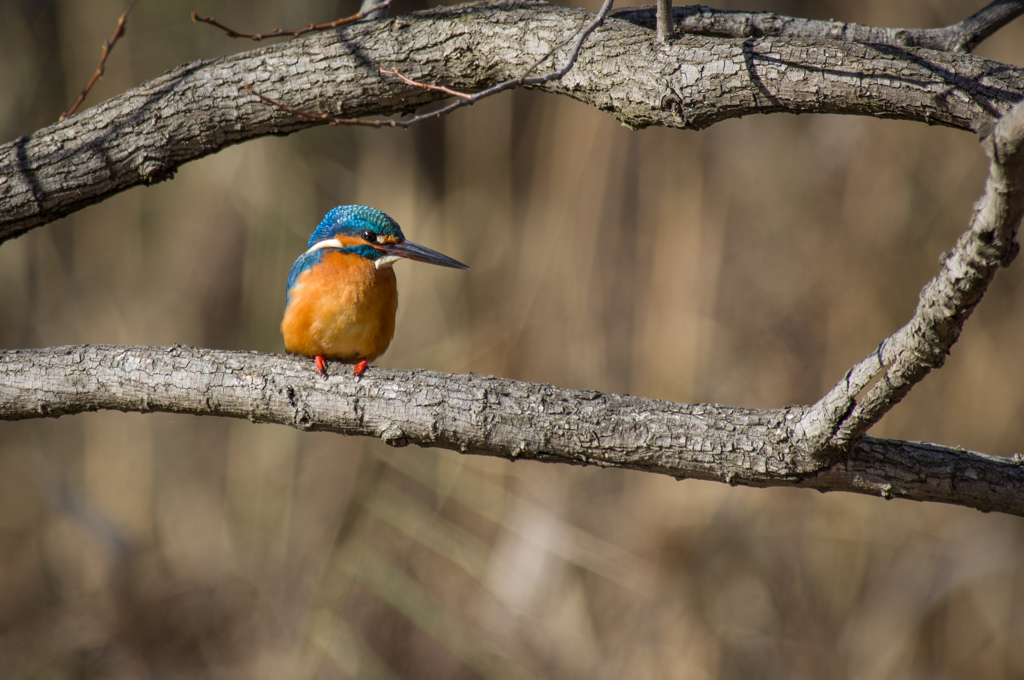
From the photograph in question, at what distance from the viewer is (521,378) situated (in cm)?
448

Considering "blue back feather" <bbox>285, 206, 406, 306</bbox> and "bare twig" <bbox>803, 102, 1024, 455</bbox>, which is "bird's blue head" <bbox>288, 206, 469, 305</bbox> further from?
"bare twig" <bbox>803, 102, 1024, 455</bbox>

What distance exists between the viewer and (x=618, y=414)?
1701 millimetres

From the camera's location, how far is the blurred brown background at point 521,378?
12.5ft

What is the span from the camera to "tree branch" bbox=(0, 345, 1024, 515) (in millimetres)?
1596

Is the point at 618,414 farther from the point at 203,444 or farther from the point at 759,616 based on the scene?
the point at 203,444

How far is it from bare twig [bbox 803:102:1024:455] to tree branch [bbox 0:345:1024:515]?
0.13 m

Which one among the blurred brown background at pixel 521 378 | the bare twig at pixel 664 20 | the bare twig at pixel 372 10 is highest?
the bare twig at pixel 372 10

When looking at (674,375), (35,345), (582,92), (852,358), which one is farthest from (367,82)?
(35,345)

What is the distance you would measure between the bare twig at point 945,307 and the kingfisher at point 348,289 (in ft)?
4.51

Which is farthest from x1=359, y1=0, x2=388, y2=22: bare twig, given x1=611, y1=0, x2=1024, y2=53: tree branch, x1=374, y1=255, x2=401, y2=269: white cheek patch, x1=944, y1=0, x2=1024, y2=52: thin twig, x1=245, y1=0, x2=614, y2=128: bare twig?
x1=944, y1=0, x2=1024, y2=52: thin twig

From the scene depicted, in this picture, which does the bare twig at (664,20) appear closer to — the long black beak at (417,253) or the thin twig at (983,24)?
the thin twig at (983,24)

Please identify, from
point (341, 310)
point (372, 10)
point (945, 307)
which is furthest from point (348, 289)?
point (945, 307)

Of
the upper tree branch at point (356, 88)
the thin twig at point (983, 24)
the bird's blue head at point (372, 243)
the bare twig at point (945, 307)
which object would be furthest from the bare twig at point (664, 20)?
the bird's blue head at point (372, 243)

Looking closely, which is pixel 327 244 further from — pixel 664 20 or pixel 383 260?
pixel 664 20
